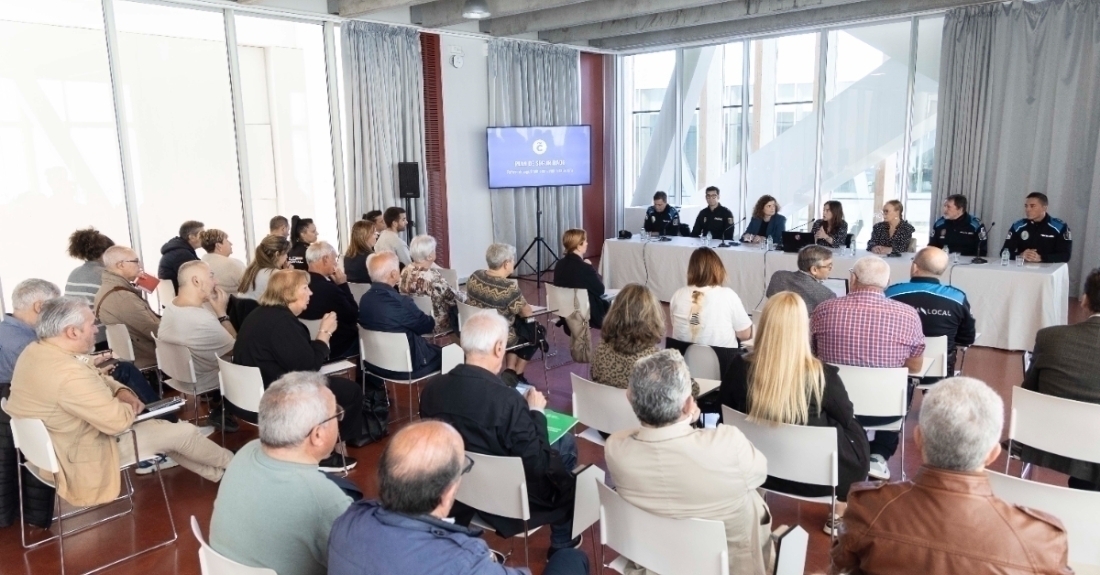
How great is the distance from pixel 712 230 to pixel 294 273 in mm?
5948

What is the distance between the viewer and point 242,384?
384cm

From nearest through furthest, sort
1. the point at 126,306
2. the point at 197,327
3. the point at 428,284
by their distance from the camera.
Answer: the point at 197,327 < the point at 126,306 < the point at 428,284

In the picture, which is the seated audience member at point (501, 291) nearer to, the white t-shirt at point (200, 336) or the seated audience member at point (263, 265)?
the seated audience member at point (263, 265)

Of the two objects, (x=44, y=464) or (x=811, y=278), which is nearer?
(x=44, y=464)

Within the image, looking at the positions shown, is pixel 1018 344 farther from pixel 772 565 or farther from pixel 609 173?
pixel 609 173

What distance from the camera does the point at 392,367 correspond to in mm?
4555

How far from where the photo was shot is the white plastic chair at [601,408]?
319 centimetres

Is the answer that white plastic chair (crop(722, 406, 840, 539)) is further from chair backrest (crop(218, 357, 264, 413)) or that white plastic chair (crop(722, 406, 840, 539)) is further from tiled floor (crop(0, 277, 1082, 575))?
chair backrest (crop(218, 357, 264, 413))

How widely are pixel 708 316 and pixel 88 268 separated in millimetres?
4376

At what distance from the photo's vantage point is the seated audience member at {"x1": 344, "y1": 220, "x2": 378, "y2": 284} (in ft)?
20.6

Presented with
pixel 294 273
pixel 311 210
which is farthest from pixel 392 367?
pixel 311 210

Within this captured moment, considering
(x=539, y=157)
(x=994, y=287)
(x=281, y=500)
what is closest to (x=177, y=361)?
(x=281, y=500)

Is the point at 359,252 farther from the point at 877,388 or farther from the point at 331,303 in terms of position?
the point at 877,388

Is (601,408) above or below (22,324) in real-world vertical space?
below
